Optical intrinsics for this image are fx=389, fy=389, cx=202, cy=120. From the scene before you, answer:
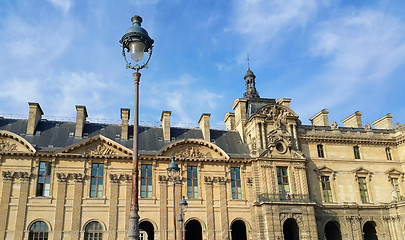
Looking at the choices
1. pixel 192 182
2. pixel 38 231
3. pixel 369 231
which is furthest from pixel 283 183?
pixel 38 231

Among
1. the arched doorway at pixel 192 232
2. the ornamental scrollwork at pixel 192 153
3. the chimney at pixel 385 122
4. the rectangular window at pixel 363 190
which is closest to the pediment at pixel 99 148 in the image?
the ornamental scrollwork at pixel 192 153

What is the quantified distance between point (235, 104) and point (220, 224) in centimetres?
1371

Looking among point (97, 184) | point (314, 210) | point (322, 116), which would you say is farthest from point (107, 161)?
point (322, 116)

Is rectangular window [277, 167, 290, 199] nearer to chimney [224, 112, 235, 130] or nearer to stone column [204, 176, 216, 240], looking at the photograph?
stone column [204, 176, 216, 240]

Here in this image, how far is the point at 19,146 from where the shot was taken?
32.6 m

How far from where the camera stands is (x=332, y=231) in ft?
125

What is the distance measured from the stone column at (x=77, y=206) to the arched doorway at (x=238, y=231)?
14.4m

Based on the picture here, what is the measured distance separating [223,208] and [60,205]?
13.8m

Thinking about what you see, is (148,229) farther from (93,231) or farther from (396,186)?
(396,186)

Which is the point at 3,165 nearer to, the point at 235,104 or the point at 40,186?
the point at 40,186

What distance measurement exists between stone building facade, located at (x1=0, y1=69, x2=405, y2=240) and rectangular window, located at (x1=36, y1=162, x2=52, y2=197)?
0.09 meters

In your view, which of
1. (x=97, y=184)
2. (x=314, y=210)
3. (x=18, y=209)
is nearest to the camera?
(x=18, y=209)

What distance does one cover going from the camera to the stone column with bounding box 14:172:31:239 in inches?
1202

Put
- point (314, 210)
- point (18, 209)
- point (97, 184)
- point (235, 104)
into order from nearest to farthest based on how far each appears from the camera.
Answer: point (18, 209)
point (97, 184)
point (314, 210)
point (235, 104)
